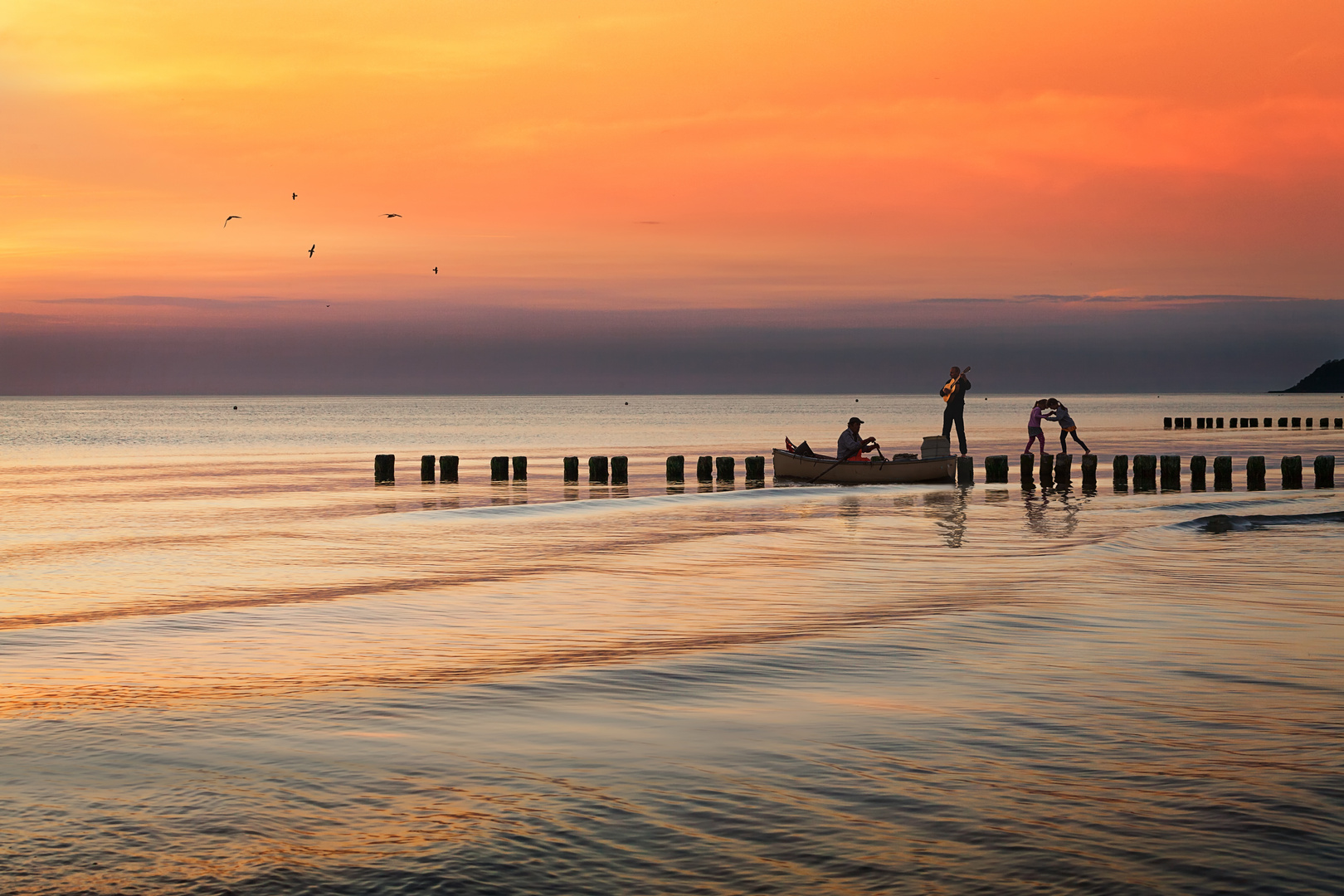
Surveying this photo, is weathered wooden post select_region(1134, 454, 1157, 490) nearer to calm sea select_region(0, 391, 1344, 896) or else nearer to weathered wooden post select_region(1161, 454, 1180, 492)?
weathered wooden post select_region(1161, 454, 1180, 492)

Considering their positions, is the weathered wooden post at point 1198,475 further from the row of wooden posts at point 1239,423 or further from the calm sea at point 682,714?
the row of wooden posts at point 1239,423

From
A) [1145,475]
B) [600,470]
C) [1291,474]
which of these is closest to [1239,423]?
[1291,474]

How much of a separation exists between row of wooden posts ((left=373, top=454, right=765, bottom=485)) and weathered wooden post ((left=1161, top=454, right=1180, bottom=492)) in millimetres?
10528

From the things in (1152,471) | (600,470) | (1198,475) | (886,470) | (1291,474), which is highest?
(600,470)

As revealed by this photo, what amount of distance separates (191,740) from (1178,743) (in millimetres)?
6632

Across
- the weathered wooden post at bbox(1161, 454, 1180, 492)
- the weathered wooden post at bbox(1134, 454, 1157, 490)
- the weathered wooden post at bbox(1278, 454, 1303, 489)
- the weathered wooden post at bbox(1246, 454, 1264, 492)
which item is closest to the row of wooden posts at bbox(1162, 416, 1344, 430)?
the weathered wooden post at bbox(1278, 454, 1303, 489)

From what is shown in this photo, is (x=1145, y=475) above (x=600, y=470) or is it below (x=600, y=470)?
below

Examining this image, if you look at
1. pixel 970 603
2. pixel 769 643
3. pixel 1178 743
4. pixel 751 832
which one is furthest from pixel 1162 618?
pixel 751 832

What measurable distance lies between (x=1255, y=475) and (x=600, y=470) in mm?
17594

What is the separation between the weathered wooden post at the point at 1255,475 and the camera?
33.2 meters

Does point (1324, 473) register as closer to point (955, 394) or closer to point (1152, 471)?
point (1152, 471)

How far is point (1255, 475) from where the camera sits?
33.6m

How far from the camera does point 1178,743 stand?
8570 millimetres

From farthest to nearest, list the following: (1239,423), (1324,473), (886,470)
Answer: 1. (1239,423)
2. (1324,473)
3. (886,470)
